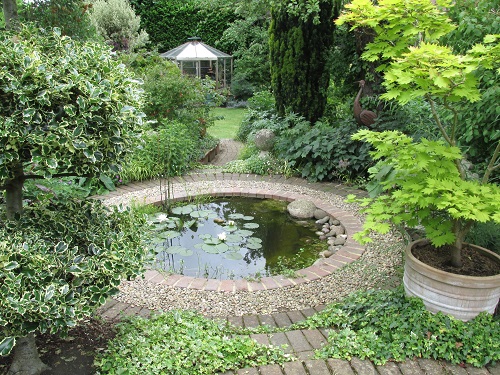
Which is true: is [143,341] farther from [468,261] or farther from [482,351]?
[468,261]

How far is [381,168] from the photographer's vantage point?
9.93 ft

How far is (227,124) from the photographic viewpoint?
11.1 metres

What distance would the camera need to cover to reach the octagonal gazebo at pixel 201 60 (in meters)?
12.1

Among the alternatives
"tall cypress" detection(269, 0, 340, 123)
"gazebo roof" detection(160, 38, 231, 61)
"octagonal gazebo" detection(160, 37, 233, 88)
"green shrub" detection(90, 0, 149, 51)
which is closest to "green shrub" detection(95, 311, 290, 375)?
"tall cypress" detection(269, 0, 340, 123)

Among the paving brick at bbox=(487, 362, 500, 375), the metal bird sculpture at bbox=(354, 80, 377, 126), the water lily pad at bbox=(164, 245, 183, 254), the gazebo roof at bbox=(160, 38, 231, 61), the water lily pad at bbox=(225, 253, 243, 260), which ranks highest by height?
the gazebo roof at bbox=(160, 38, 231, 61)

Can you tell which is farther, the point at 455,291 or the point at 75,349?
the point at 455,291

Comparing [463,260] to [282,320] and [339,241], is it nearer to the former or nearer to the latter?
[282,320]

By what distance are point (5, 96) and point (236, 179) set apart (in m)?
4.34

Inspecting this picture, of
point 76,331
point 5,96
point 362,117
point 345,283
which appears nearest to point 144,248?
point 76,331

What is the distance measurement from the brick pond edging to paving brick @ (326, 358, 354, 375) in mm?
1005

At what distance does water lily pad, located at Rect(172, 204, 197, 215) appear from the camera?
4.76m

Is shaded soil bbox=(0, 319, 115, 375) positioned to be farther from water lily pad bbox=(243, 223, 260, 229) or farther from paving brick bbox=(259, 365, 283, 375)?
water lily pad bbox=(243, 223, 260, 229)

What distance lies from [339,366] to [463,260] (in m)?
1.15

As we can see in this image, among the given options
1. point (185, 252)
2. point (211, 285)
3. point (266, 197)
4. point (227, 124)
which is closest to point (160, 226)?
point (185, 252)
